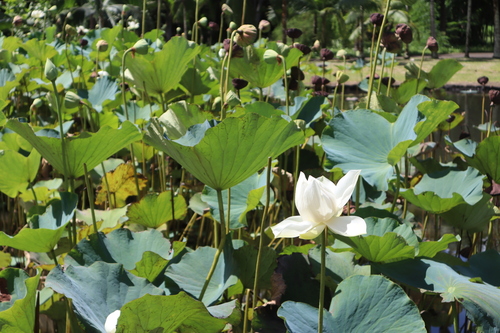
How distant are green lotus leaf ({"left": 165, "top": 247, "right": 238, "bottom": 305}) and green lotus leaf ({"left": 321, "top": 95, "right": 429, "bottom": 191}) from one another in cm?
30

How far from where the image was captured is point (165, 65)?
4.19 ft

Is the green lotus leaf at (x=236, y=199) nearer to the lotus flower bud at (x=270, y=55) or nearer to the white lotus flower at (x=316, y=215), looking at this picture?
the lotus flower bud at (x=270, y=55)

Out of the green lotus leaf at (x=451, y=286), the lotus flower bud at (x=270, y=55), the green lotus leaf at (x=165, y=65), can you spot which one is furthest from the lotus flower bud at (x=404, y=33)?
the green lotus leaf at (x=451, y=286)

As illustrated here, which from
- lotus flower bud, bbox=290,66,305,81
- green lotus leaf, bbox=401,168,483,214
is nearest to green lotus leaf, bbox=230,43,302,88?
lotus flower bud, bbox=290,66,305,81

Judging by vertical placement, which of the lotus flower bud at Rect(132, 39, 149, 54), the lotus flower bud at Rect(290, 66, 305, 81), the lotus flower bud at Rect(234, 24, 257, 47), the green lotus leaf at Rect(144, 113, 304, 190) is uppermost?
the lotus flower bud at Rect(234, 24, 257, 47)

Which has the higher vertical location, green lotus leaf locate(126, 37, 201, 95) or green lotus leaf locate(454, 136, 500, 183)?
green lotus leaf locate(126, 37, 201, 95)

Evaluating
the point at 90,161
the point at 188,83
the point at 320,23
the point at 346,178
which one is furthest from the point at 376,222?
the point at 320,23

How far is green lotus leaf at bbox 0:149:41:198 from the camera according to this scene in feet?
3.41

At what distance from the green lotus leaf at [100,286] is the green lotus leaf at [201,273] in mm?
108

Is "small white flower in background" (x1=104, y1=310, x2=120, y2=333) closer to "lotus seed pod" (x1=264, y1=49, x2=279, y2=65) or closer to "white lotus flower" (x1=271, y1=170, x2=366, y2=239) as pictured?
"white lotus flower" (x1=271, y1=170, x2=366, y2=239)

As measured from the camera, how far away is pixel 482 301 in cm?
66

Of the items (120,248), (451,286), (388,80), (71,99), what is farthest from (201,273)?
(388,80)

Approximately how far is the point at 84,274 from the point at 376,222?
1.38ft

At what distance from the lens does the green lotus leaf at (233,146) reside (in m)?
0.65
